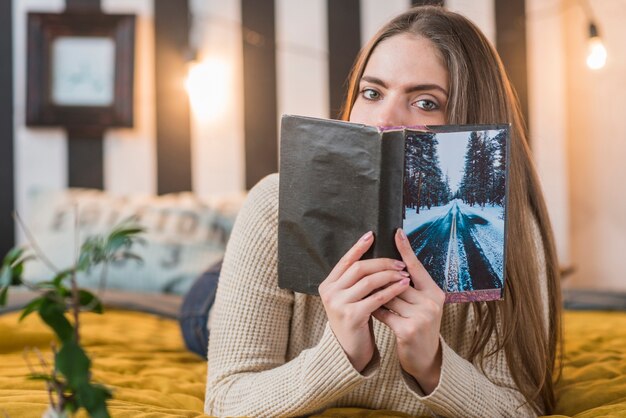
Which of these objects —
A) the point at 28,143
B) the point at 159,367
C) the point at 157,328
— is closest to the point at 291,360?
the point at 159,367

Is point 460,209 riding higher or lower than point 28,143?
lower

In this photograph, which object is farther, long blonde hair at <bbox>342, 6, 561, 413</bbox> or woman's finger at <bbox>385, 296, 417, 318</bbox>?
long blonde hair at <bbox>342, 6, 561, 413</bbox>

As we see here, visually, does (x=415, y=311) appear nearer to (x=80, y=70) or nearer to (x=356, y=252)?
(x=356, y=252)

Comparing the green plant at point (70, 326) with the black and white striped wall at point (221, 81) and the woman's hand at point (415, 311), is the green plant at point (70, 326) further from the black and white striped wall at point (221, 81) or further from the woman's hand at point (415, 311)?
the black and white striped wall at point (221, 81)

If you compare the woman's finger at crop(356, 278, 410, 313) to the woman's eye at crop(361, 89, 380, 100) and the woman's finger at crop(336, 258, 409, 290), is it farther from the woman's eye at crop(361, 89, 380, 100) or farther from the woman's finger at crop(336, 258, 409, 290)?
the woman's eye at crop(361, 89, 380, 100)

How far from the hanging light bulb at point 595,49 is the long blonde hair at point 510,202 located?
161 cm

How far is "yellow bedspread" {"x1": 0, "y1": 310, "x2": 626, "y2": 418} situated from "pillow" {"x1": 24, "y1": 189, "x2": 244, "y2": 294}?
0.33 m

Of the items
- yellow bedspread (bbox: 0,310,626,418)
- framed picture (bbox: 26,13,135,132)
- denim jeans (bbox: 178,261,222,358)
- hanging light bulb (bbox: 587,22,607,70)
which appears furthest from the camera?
framed picture (bbox: 26,13,135,132)

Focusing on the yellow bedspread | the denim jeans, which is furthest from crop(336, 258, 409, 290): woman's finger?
the denim jeans

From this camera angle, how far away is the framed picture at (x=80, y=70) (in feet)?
9.36

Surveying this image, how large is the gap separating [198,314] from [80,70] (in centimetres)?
175

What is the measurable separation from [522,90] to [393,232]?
91.4 inches

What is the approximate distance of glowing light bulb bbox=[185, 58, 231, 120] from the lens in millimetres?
2918

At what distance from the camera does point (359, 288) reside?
0.80 metres
